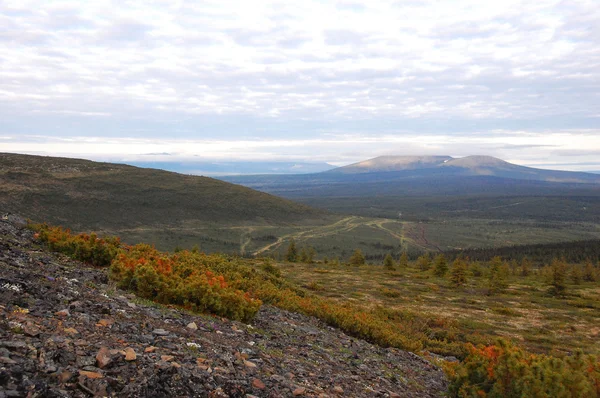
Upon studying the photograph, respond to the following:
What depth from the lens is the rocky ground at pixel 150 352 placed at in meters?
4.99

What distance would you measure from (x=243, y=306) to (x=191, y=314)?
1.73 metres

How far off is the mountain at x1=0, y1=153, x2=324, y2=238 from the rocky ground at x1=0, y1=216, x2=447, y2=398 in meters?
83.4

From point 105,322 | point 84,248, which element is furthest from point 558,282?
point 105,322

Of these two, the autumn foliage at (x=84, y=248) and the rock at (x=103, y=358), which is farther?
the autumn foliage at (x=84, y=248)

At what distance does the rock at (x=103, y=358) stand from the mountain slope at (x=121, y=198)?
3459 inches

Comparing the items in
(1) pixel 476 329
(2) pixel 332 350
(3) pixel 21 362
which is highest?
(3) pixel 21 362

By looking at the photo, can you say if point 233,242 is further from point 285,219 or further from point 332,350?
point 332,350

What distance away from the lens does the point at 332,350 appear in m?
A: 11.0

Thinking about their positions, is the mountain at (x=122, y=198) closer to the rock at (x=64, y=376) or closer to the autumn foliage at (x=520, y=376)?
the rock at (x=64, y=376)

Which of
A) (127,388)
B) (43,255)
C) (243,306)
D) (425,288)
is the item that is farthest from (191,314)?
(425,288)

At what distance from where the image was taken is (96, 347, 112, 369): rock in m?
5.32

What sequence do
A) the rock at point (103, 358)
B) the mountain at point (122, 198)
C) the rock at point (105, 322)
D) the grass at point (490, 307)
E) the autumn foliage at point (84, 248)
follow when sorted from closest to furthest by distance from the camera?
the rock at point (103, 358) < the rock at point (105, 322) < the autumn foliage at point (84, 248) < the grass at point (490, 307) < the mountain at point (122, 198)

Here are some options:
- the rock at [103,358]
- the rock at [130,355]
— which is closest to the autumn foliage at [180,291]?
the rock at [130,355]

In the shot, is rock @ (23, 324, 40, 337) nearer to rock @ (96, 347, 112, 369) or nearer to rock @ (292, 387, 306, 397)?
rock @ (96, 347, 112, 369)
